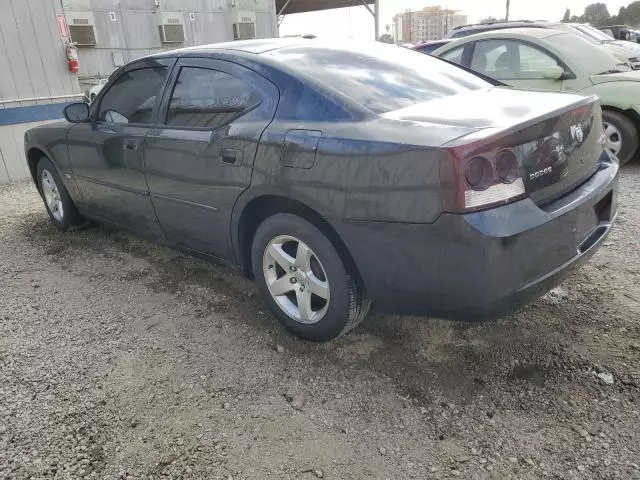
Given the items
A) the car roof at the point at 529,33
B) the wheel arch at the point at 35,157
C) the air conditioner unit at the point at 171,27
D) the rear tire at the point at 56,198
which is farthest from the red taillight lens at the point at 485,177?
the air conditioner unit at the point at 171,27

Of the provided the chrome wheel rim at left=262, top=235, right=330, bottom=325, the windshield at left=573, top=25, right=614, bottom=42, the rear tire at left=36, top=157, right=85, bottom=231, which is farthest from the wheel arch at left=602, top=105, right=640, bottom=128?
the rear tire at left=36, top=157, right=85, bottom=231

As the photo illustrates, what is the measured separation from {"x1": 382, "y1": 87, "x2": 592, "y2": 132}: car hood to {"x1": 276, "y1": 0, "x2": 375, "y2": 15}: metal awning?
19798 mm

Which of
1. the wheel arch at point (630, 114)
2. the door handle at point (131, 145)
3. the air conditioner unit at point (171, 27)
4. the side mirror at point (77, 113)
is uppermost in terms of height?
the air conditioner unit at point (171, 27)

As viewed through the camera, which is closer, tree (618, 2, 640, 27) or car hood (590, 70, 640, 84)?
car hood (590, 70, 640, 84)

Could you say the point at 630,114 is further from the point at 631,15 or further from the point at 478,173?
the point at 631,15

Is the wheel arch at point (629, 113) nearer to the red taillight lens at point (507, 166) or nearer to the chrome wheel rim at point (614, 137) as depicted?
the chrome wheel rim at point (614, 137)

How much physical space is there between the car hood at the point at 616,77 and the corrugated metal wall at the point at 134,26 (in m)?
11.2

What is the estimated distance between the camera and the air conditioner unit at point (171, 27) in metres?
13.7

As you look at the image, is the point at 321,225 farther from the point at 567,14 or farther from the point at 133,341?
the point at 567,14

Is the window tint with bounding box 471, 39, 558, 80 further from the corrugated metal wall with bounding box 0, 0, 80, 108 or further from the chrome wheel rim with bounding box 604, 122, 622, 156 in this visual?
the corrugated metal wall with bounding box 0, 0, 80, 108

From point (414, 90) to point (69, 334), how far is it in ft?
8.10

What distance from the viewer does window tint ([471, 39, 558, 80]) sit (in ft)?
19.9

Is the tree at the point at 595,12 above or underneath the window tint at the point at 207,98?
above

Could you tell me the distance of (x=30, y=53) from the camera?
7496 mm
